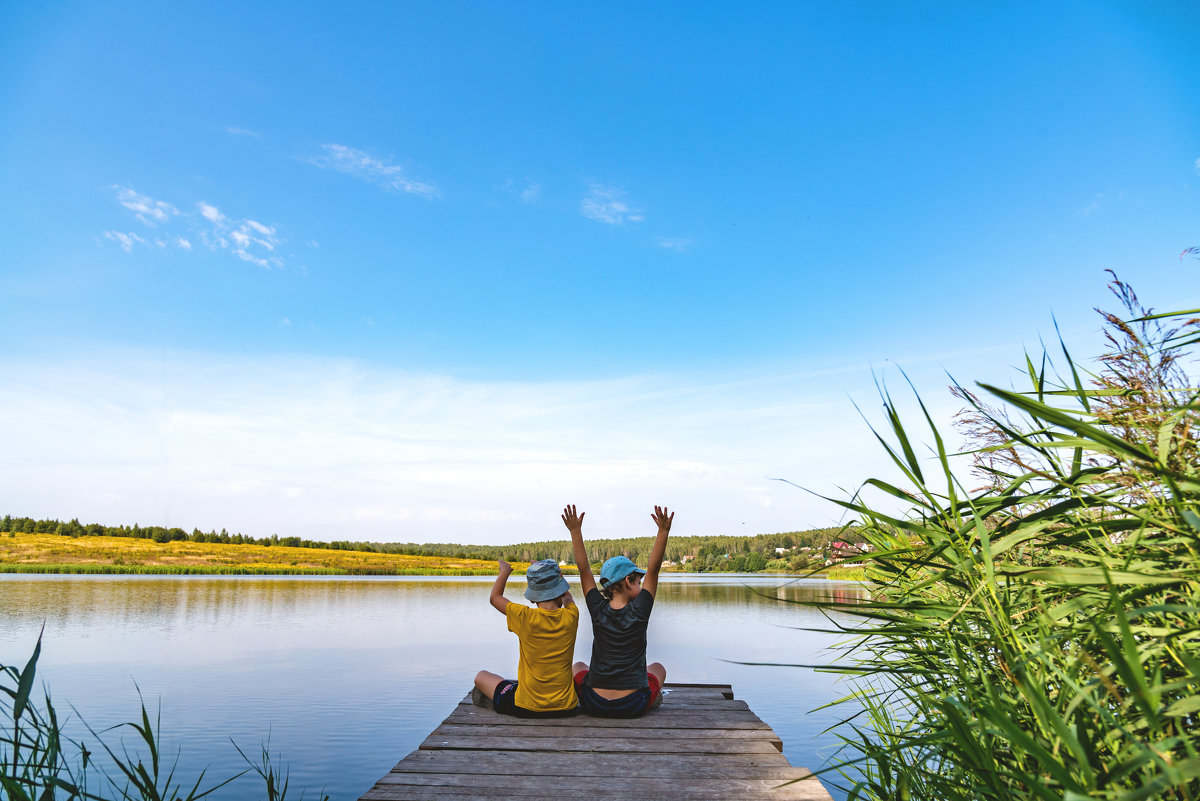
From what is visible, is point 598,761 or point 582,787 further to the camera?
point 598,761

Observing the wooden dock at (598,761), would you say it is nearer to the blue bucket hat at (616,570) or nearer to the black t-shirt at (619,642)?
the black t-shirt at (619,642)

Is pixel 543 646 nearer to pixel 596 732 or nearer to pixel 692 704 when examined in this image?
pixel 596 732

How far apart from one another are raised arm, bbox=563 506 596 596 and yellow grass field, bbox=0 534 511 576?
171 ft

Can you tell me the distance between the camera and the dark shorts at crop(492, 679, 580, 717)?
516 cm

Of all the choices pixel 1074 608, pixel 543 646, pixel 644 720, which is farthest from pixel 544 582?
pixel 1074 608

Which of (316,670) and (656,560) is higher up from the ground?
(656,560)

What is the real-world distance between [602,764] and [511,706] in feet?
5.00

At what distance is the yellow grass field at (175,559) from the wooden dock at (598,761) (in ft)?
172

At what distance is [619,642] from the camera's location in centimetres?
518

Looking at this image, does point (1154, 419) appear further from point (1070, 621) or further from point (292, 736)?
point (292, 736)

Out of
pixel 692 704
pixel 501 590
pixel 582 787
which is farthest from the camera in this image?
pixel 692 704

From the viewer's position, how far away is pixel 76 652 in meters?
12.9

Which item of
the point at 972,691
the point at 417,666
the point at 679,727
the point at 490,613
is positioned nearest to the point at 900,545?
the point at 972,691

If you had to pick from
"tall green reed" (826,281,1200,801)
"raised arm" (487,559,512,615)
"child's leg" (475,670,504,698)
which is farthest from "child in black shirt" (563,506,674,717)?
"tall green reed" (826,281,1200,801)
